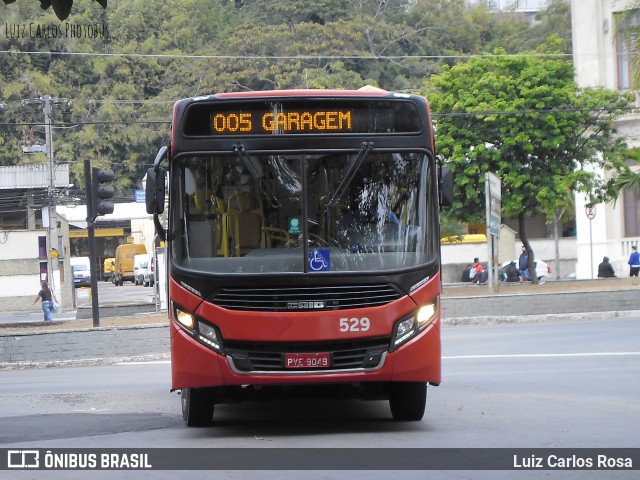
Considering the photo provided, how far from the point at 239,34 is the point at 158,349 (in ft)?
190

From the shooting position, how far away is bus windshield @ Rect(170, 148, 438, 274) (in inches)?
408

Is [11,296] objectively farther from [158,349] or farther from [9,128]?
[158,349]

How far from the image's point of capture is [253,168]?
1055cm

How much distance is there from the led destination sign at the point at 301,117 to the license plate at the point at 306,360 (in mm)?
1950

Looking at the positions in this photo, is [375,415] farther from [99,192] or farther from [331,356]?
[99,192]

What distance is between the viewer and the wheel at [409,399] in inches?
433

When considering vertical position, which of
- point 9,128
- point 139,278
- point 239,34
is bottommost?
point 139,278

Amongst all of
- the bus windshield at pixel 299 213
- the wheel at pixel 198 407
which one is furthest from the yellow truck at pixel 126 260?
the bus windshield at pixel 299 213

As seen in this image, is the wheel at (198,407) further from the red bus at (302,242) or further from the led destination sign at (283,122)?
the led destination sign at (283,122)

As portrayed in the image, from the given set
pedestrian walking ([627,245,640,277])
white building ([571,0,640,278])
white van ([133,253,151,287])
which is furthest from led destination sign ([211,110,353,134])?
white van ([133,253,151,287])

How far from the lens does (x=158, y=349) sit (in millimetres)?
23219

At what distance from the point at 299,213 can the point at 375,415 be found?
107 inches

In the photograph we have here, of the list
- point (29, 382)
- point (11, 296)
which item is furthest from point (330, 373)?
point (11, 296)

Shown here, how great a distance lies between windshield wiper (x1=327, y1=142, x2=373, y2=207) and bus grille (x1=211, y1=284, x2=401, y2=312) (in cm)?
80
